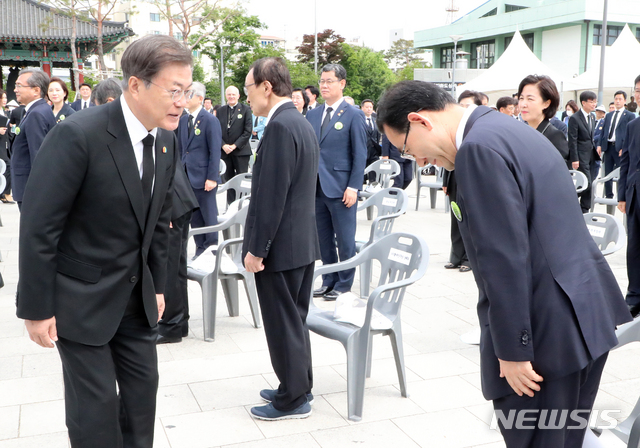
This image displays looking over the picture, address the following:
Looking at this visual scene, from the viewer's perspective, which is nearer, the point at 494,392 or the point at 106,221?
the point at 494,392

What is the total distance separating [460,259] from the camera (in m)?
6.25

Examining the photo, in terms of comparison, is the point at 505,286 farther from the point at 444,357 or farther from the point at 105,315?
the point at 444,357

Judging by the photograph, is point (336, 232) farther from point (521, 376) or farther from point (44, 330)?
point (521, 376)

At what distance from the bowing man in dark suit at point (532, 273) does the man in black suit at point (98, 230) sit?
993mm

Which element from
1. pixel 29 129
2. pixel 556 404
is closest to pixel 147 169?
pixel 556 404

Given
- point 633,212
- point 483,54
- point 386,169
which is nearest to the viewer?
point 633,212

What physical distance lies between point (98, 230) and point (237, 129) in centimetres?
772

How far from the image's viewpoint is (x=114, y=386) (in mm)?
2061

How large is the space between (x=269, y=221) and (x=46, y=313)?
1263 mm

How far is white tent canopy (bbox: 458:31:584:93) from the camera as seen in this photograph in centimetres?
1927

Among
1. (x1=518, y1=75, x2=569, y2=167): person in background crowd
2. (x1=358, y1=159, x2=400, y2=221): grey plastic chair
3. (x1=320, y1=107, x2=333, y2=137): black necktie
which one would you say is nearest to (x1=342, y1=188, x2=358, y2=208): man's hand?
(x1=320, y1=107, x2=333, y2=137): black necktie

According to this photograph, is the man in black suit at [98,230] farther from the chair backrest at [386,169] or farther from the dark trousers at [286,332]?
the chair backrest at [386,169]

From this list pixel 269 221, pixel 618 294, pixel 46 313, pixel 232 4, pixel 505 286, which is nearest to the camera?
pixel 505 286

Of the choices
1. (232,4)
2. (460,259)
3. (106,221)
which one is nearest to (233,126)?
(460,259)
